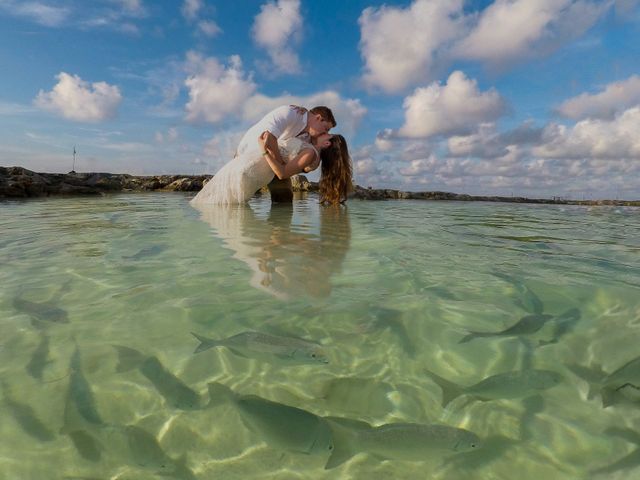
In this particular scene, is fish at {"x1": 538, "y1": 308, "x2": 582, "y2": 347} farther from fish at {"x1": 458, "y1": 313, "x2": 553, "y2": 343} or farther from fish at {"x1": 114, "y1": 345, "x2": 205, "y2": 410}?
fish at {"x1": 114, "y1": 345, "x2": 205, "y2": 410}

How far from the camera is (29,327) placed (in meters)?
1.88

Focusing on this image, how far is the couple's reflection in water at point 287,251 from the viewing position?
250 centimetres

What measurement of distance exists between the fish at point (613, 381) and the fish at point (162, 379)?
4.56 ft

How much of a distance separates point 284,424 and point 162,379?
525 mm

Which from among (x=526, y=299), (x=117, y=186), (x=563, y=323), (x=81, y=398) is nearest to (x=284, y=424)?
(x=81, y=398)

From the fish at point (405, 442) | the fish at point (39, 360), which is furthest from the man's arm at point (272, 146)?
the fish at point (405, 442)

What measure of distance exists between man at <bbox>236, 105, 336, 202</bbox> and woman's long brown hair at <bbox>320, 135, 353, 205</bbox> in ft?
1.43

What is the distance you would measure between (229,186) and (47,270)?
5.99 metres

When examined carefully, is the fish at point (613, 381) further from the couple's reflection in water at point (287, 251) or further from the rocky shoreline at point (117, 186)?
the rocky shoreline at point (117, 186)

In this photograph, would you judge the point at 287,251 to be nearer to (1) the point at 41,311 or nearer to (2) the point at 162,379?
(1) the point at 41,311

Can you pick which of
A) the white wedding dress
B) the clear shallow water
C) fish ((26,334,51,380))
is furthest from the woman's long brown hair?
fish ((26,334,51,380))

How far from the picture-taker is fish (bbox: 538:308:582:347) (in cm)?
180

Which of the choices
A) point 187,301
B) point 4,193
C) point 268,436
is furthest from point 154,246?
point 4,193

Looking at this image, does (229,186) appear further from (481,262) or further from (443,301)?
(443,301)
